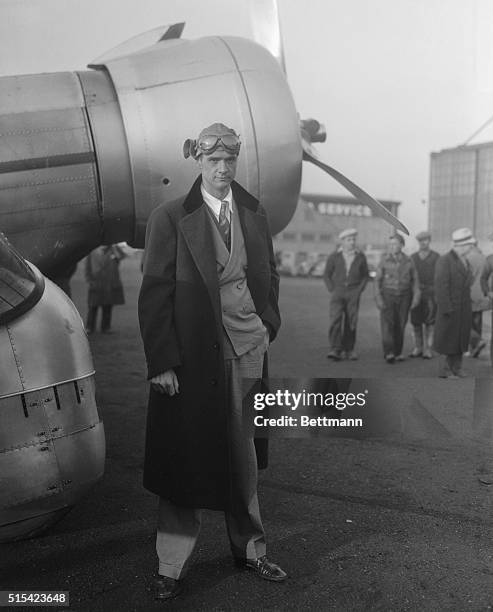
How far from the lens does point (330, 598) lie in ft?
6.46

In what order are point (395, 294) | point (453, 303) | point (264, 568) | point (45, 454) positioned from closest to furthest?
1. point (45, 454)
2. point (264, 568)
3. point (453, 303)
4. point (395, 294)

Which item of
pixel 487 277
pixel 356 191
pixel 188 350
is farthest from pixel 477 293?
pixel 188 350

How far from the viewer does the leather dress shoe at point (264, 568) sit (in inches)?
81.2

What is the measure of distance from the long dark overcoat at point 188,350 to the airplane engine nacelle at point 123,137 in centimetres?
99

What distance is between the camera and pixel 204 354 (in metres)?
1.98

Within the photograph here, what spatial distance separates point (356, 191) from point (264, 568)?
6.28ft

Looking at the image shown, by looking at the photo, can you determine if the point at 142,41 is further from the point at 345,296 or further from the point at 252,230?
the point at 345,296

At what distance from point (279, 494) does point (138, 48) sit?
234 centimetres

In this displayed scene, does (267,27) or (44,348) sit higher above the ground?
(267,27)

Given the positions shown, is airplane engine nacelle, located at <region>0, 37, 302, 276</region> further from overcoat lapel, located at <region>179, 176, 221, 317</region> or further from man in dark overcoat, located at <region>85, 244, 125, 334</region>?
man in dark overcoat, located at <region>85, 244, 125, 334</region>

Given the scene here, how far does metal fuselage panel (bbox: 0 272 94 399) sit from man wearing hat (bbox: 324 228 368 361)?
449cm

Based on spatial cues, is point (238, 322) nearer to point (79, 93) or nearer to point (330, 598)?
point (330, 598)

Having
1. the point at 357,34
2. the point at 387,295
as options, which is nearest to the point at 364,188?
the point at 357,34

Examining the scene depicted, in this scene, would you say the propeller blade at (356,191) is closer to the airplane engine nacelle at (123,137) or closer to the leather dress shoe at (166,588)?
the airplane engine nacelle at (123,137)
